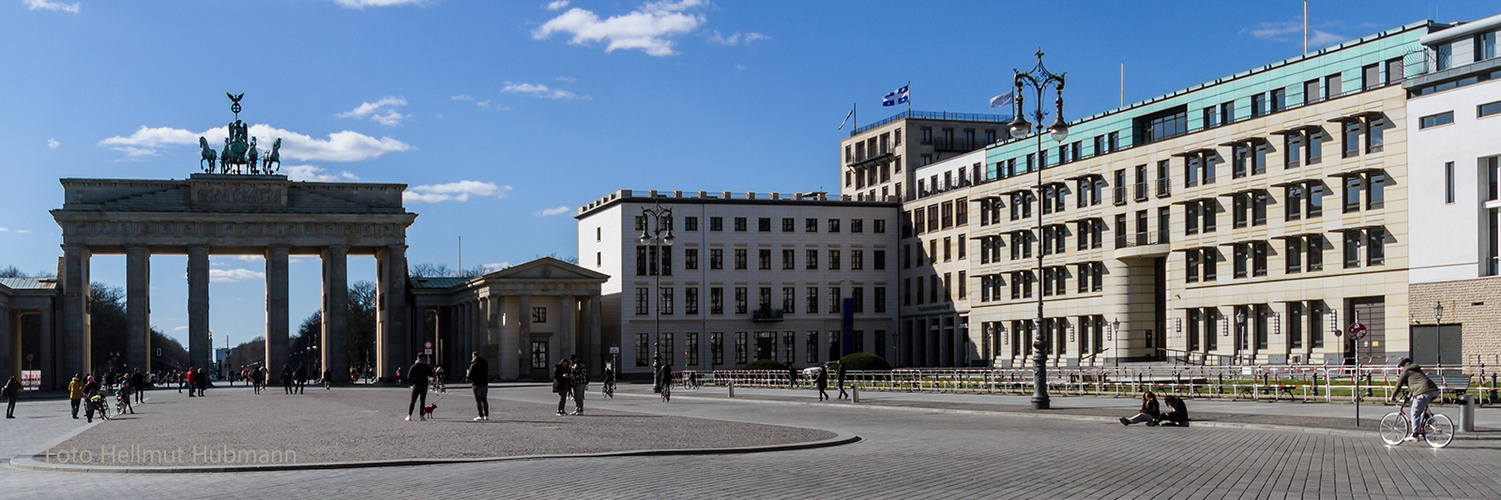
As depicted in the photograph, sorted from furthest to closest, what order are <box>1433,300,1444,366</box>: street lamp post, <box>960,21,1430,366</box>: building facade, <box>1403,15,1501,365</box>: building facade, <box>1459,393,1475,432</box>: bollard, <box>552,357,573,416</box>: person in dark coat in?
<box>960,21,1430,366</box>: building facade
<box>1433,300,1444,366</box>: street lamp post
<box>1403,15,1501,365</box>: building facade
<box>552,357,573,416</box>: person in dark coat
<box>1459,393,1475,432</box>: bollard

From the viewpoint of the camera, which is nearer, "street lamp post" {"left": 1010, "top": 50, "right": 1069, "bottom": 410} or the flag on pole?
"street lamp post" {"left": 1010, "top": 50, "right": 1069, "bottom": 410}

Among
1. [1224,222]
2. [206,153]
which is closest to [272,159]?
[206,153]

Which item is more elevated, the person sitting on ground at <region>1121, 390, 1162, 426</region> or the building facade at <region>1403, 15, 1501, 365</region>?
the building facade at <region>1403, 15, 1501, 365</region>

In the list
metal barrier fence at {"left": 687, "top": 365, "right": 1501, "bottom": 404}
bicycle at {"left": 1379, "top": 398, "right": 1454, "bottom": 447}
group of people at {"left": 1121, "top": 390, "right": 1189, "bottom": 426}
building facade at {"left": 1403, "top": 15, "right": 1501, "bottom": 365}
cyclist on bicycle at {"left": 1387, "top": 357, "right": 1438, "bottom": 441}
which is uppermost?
building facade at {"left": 1403, "top": 15, "right": 1501, "bottom": 365}

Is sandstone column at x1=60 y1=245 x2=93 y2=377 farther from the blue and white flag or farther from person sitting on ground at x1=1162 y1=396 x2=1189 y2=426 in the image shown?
person sitting on ground at x1=1162 y1=396 x2=1189 y2=426

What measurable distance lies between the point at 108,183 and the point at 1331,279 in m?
82.1

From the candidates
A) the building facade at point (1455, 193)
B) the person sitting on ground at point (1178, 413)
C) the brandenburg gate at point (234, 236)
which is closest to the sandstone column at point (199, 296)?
the brandenburg gate at point (234, 236)

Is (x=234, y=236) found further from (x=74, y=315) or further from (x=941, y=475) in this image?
(x=941, y=475)

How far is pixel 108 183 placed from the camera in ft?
345

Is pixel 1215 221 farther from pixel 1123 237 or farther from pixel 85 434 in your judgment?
pixel 85 434

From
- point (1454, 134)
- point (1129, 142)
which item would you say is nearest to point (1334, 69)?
point (1454, 134)

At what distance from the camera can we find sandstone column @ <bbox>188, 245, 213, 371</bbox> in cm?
10619

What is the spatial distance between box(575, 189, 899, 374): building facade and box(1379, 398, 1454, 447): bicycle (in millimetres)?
92713

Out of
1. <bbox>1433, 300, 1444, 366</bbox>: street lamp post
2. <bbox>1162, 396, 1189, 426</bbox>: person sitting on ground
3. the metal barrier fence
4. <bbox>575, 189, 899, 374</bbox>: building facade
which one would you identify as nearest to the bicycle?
<bbox>1162, 396, 1189, 426</bbox>: person sitting on ground
